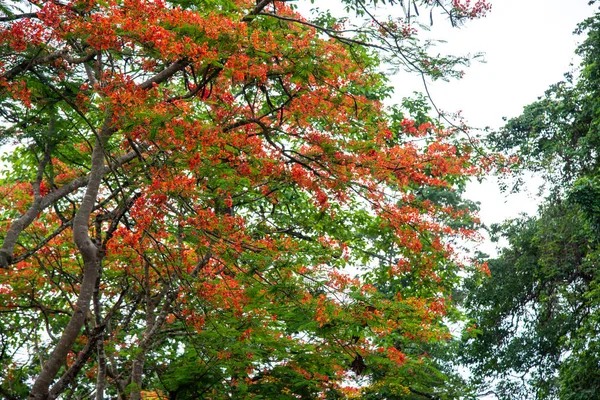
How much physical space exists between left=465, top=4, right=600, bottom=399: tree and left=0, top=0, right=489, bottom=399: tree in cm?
587

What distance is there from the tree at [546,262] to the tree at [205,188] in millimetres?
5874

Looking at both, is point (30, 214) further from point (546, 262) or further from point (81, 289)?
point (546, 262)

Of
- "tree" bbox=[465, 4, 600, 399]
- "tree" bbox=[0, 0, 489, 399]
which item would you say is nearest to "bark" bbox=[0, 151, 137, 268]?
"tree" bbox=[0, 0, 489, 399]

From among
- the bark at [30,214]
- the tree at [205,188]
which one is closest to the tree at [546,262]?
the tree at [205,188]

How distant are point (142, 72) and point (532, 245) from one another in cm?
1269

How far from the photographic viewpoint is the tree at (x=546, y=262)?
54.9 feet

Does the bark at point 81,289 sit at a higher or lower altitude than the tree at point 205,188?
lower

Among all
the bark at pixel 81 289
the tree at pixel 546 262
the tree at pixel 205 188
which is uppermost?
the tree at pixel 546 262

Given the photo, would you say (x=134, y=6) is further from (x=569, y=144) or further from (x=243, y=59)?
(x=569, y=144)

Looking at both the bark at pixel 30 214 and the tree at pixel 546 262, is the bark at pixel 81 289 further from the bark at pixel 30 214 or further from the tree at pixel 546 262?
the tree at pixel 546 262

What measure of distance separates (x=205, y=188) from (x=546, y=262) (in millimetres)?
11232

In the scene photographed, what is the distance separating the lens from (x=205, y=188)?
883 cm

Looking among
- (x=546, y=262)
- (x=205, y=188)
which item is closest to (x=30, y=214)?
(x=205, y=188)

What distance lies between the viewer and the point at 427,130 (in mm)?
12344
